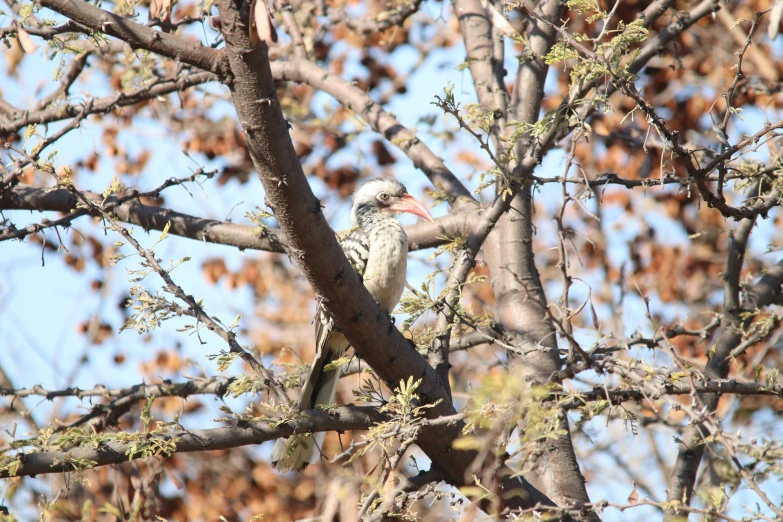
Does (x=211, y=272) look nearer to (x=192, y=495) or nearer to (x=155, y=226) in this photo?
(x=192, y=495)

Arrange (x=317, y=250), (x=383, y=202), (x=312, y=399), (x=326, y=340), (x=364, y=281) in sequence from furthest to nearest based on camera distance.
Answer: (x=383, y=202) → (x=364, y=281) → (x=326, y=340) → (x=312, y=399) → (x=317, y=250)

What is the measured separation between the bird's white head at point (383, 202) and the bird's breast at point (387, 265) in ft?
1.61

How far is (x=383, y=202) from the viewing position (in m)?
5.18

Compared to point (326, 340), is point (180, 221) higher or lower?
higher

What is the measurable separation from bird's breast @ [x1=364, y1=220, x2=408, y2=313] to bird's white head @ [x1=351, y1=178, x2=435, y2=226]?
49 centimetres

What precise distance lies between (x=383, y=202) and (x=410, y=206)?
0.66ft

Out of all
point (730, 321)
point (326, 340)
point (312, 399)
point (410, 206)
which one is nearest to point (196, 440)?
point (312, 399)

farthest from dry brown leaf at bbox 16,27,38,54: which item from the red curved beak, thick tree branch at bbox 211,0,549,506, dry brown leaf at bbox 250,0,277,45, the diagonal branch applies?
the red curved beak

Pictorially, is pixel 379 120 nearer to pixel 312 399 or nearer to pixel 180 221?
pixel 180 221

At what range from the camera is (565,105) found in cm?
291

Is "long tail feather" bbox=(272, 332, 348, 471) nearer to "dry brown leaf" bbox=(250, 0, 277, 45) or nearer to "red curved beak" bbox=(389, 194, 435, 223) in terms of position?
"red curved beak" bbox=(389, 194, 435, 223)

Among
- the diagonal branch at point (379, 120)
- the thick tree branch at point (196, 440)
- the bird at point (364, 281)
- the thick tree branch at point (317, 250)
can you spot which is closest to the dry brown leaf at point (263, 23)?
the thick tree branch at point (317, 250)

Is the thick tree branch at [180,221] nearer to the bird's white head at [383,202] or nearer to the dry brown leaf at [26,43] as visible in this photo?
the bird's white head at [383,202]

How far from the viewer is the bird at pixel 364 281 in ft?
12.2
